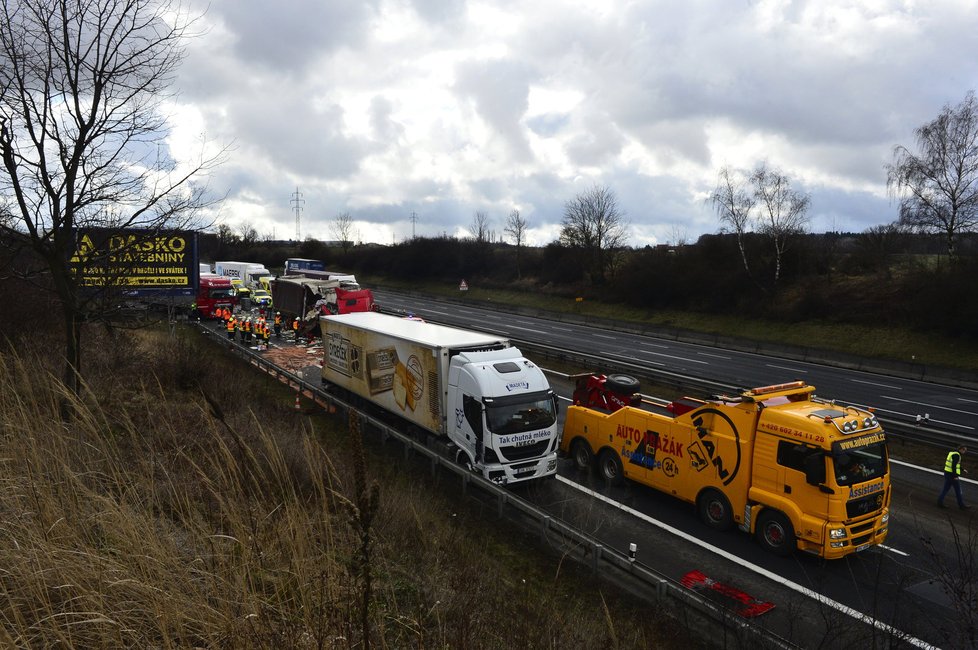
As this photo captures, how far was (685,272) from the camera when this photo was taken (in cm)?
4959

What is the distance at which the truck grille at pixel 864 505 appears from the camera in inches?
384

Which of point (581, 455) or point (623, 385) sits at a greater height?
point (623, 385)

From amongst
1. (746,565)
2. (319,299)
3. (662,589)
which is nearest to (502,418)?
(662,589)

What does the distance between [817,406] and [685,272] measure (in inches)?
1602

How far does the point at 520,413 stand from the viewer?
12586 millimetres

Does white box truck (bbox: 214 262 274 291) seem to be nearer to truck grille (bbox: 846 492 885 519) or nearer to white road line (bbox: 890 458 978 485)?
white road line (bbox: 890 458 978 485)

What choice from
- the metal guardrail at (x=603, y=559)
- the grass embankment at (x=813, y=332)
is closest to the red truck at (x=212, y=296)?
the grass embankment at (x=813, y=332)

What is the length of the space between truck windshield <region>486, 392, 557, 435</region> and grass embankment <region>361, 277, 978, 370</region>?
94.8ft

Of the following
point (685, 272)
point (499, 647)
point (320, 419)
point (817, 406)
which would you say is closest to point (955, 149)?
point (685, 272)

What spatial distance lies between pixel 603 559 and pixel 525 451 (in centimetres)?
362

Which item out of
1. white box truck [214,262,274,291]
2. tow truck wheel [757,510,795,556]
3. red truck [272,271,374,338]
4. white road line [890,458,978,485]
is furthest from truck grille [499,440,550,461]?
white box truck [214,262,274,291]

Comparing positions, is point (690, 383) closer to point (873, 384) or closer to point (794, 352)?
point (873, 384)

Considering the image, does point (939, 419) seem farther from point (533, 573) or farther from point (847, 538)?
point (533, 573)

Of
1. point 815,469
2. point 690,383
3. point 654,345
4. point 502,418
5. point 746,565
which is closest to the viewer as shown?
point 815,469
